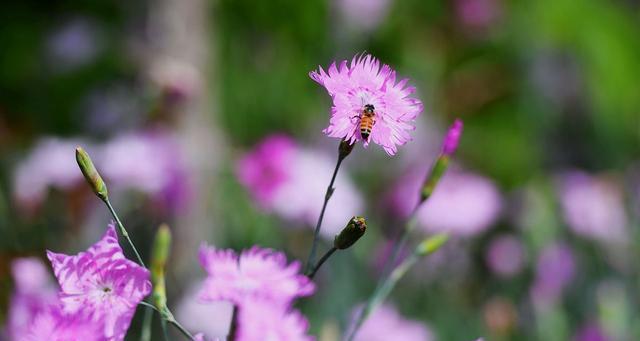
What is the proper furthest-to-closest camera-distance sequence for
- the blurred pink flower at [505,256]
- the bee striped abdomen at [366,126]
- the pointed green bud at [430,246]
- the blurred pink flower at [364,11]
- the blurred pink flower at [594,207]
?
the blurred pink flower at [364,11], the blurred pink flower at [594,207], the blurred pink flower at [505,256], the pointed green bud at [430,246], the bee striped abdomen at [366,126]

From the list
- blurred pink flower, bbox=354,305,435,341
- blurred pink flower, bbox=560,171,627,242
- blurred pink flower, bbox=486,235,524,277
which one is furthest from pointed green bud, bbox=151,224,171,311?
blurred pink flower, bbox=560,171,627,242

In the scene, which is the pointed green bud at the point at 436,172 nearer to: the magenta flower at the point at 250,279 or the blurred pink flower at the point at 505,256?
the magenta flower at the point at 250,279

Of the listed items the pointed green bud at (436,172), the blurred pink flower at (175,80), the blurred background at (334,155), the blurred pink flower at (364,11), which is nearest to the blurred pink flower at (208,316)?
the blurred background at (334,155)

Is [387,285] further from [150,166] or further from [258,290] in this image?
[150,166]

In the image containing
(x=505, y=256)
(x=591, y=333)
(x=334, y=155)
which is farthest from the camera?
(x=334, y=155)

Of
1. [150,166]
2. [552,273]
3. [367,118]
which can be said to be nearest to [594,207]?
[552,273]

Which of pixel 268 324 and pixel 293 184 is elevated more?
pixel 293 184
